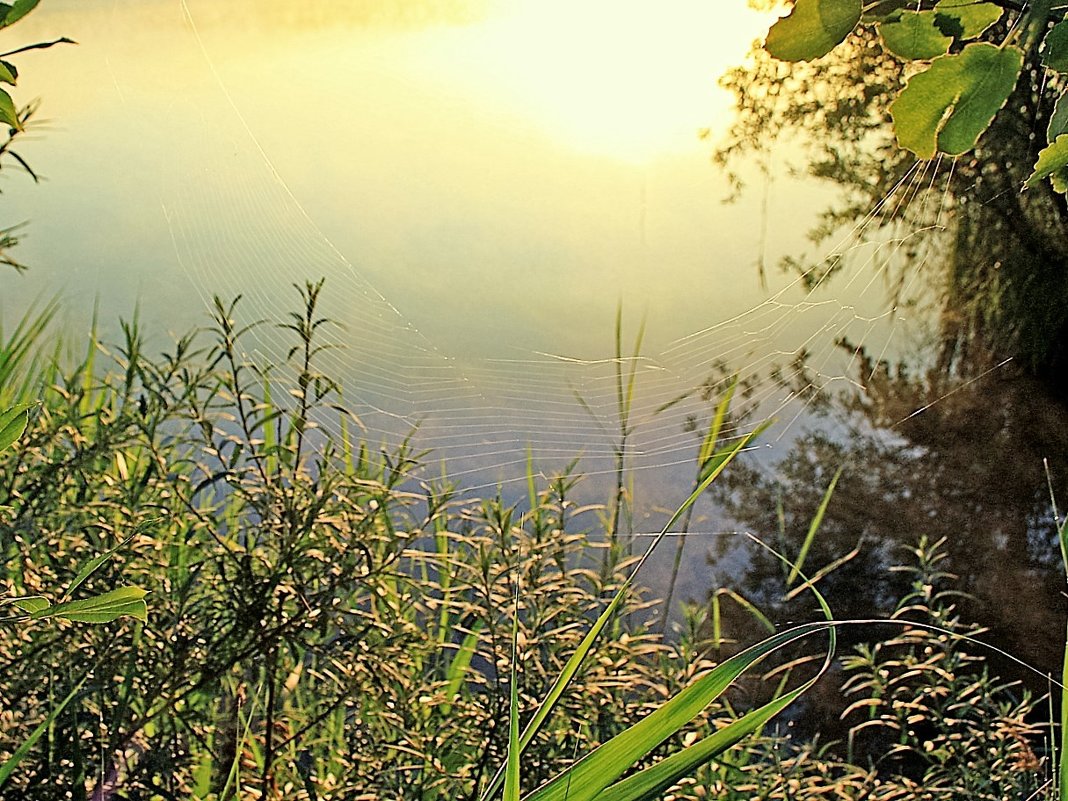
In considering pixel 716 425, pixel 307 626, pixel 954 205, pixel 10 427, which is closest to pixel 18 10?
pixel 10 427

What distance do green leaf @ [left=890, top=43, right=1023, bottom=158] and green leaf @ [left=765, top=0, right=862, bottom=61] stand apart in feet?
0.09

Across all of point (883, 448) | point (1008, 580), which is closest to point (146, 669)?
point (883, 448)

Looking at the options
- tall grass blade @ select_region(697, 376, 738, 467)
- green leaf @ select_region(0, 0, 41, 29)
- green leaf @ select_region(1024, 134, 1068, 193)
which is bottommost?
tall grass blade @ select_region(697, 376, 738, 467)

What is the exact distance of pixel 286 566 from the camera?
82 cm

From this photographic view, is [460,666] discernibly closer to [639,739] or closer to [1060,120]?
[639,739]

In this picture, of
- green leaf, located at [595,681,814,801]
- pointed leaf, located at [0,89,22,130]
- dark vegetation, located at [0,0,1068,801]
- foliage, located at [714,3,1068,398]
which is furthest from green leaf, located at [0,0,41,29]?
foliage, located at [714,3,1068,398]

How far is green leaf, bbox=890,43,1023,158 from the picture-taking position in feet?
1.02

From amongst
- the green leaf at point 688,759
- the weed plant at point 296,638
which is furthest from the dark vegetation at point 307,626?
the green leaf at point 688,759

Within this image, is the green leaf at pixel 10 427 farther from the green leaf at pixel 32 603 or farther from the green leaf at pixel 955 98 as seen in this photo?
the green leaf at pixel 955 98

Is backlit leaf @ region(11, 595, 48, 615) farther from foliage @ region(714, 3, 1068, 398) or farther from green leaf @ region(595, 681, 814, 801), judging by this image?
foliage @ region(714, 3, 1068, 398)

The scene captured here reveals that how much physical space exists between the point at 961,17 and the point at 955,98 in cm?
3

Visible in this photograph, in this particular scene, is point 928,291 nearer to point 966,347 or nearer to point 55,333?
point 966,347

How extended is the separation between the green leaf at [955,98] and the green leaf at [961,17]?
0.01 metres

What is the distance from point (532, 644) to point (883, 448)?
1.12m
